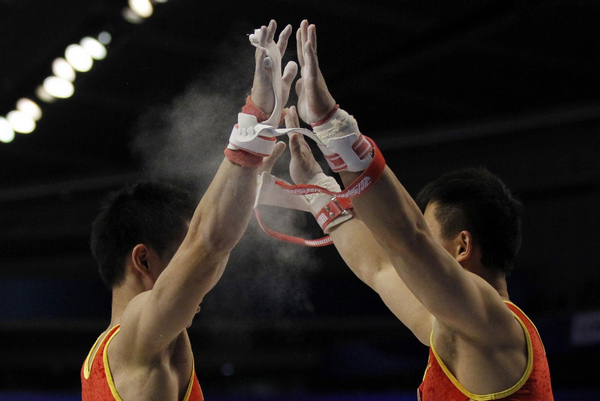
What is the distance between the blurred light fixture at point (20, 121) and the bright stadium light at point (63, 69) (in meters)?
1.17

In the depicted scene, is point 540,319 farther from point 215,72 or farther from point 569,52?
point 215,72

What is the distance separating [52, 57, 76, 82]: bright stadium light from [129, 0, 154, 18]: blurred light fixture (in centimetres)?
117

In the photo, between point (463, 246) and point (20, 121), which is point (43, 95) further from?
point (463, 246)

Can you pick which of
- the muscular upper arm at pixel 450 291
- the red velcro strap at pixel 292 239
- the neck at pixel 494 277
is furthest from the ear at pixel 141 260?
the neck at pixel 494 277

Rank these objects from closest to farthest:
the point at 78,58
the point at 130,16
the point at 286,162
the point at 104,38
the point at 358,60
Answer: the point at 286,162
the point at 130,16
the point at 104,38
the point at 78,58
the point at 358,60

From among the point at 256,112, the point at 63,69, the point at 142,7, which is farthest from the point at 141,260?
the point at 63,69

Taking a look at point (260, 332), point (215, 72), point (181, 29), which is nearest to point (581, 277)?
point (260, 332)

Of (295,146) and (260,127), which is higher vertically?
(260,127)

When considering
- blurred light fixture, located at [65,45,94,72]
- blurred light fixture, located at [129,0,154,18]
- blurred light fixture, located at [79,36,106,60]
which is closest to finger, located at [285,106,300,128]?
blurred light fixture, located at [129,0,154,18]

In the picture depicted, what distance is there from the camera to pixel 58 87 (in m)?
7.29

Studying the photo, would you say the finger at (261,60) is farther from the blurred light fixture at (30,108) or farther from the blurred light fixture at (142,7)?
the blurred light fixture at (30,108)

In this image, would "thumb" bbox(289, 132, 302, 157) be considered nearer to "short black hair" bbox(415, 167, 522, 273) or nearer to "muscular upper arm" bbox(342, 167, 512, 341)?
"short black hair" bbox(415, 167, 522, 273)

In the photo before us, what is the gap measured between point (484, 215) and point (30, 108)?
6.25m

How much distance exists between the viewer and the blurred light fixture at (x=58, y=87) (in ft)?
23.6
